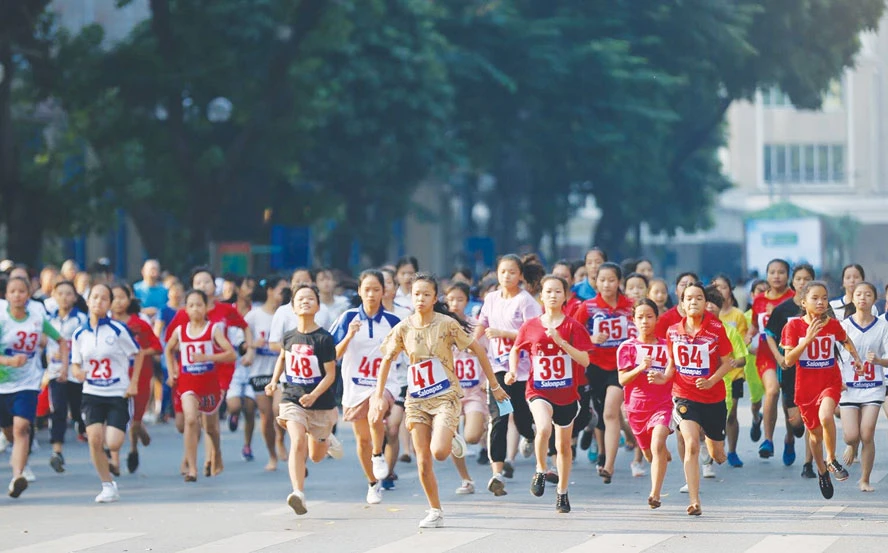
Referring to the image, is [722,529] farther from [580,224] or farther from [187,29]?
[580,224]

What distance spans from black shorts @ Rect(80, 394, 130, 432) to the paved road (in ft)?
1.98

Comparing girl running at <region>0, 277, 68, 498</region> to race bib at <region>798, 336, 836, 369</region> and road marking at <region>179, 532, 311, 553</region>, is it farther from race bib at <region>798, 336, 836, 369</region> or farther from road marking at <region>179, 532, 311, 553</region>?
race bib at <region>798, 336, 836, 369</region>

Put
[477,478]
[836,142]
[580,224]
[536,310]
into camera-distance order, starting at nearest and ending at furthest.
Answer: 1. [536,310]
2. [477,478]
3. [580,224]
4. [836,142]

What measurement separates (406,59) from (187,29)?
580 centimetres

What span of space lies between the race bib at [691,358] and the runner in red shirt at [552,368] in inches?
24.6

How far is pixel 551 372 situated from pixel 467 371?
1987mm

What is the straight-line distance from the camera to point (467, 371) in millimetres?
14000

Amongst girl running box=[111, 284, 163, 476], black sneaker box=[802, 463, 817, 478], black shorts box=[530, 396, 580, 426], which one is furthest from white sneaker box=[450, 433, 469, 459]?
girl running box=[111, 284, 163, 476]

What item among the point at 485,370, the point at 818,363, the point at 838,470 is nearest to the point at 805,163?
the point at 818,363

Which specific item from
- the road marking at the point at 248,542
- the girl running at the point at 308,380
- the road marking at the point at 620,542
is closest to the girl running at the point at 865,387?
the road marking at the point at 620,542

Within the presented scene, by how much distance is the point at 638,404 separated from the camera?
1205 centimetres

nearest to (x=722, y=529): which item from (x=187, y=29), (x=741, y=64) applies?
A: (x=187, y=29)

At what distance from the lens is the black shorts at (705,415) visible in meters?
11.7

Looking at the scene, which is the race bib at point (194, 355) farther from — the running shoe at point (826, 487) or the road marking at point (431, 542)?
the running shoe at point (826, 487)
